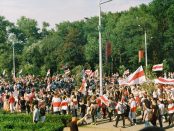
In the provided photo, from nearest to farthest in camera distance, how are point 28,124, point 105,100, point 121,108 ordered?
point 28,124 → point 121,108 → point 105,100

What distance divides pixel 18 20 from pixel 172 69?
56.0 meters

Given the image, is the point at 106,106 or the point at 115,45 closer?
the point at 106,106

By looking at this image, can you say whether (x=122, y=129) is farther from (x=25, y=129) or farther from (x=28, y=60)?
(x=28, y=60)

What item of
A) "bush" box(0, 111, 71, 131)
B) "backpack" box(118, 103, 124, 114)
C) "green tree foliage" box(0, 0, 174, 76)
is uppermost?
"green tree foliage" box(0, 0, 174, 76)

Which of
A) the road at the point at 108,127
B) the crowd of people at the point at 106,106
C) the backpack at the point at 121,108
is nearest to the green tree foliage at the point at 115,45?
the crowd of people at the point at 106,106

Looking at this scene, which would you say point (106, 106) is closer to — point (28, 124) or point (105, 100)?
point (105, 100)

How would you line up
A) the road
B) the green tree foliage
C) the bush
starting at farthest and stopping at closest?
the green tree foliage < the road < the bush

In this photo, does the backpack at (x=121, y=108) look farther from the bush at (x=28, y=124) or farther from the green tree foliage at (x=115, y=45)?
the green tree foliage at (x=115, y=45)

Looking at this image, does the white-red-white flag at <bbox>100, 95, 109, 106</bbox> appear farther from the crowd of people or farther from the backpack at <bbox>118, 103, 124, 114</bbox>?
the backpack at <bbox>118, 103, 124, 114</bbox>

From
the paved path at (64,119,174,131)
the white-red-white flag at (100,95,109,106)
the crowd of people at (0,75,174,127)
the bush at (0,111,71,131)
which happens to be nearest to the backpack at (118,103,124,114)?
the crowd of people at (0,75,174,127)

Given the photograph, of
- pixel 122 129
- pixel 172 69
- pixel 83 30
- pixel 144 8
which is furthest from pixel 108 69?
pixel 122 129

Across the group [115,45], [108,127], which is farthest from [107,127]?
[115,45]

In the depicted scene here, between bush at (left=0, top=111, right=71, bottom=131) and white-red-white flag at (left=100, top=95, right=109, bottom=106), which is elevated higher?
white-red-white flag at (left=100, top=95, right=109, bottom=106)

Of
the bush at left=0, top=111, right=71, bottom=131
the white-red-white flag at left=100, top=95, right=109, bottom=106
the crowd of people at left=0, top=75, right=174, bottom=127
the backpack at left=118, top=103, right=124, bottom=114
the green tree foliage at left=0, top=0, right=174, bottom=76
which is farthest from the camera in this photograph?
the green tree foliage at left=0, top=0, right=174, bottom=76
